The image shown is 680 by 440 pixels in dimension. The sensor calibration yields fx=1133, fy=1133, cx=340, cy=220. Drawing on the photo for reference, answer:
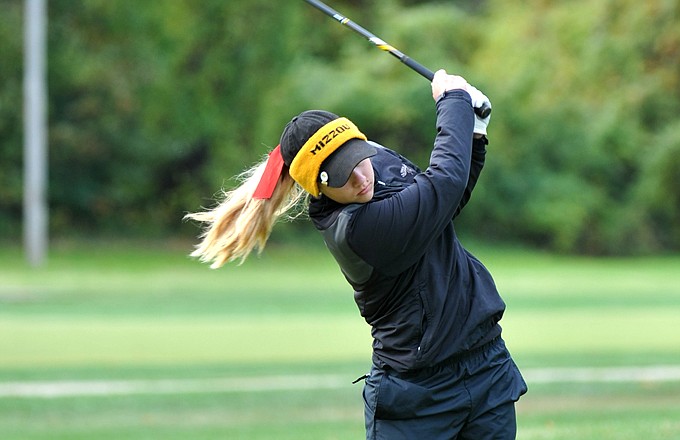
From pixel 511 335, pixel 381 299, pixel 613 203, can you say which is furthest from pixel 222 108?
pixel 381 299

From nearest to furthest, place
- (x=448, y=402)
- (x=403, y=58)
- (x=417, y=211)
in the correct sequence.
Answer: (x=417, y=211), (x=448, y=402), (x=403, y=58)

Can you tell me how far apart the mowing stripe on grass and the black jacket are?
7464mm

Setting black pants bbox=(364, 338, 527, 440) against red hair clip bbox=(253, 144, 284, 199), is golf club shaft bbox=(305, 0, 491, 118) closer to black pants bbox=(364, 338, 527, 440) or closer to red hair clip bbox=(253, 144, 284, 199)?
red hair clip bbox=(253, 144, 284, 199)

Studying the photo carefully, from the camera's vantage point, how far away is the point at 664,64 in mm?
35844

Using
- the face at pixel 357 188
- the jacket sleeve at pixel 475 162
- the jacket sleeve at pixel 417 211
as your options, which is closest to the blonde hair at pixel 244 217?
the face at pixel 357 188

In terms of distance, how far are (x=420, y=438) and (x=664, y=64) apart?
112 feet

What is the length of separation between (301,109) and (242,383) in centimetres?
2324

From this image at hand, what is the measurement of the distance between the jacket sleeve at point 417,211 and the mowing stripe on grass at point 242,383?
25.1ft

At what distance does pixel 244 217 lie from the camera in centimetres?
387

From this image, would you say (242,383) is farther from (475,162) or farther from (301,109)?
(301,109)

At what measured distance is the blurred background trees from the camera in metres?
32.4

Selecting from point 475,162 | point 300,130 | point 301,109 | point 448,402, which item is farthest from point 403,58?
point 301,109

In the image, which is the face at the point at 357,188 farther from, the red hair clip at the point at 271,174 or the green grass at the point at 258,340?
the green grass at the point at 258,340

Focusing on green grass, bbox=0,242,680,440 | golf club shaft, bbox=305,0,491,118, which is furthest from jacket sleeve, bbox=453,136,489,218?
green grass, bbox=0,242,680,440
